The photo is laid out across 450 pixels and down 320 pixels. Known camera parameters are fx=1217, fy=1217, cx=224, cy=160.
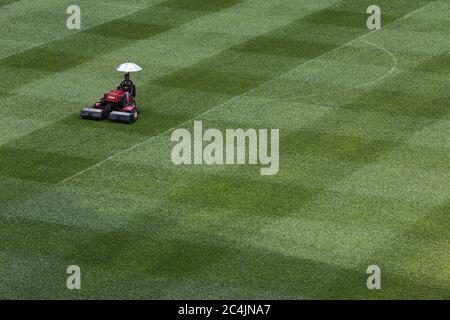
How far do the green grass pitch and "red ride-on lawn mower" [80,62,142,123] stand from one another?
0.39 meters

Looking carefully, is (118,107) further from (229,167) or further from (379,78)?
(379,78)

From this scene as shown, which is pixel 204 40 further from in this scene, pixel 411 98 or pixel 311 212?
pixel 311 212

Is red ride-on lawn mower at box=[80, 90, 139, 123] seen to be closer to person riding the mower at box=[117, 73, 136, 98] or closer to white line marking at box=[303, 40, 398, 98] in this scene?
person riding the mower at box=[117, 73, 136, 98]

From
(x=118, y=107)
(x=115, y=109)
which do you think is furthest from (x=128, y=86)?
(x=115, y=109)

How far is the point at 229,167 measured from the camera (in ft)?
118

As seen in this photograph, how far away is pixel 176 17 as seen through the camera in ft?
169

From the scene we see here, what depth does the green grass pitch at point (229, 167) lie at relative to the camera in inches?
1164

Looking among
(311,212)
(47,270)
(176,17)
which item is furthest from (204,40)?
(47,270)

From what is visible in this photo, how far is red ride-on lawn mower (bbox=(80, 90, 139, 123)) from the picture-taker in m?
39.4

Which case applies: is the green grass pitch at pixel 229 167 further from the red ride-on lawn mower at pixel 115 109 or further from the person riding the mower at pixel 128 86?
the person riding the mower at pixel 128 86

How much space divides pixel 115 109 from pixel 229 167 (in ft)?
18.5

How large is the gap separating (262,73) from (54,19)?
37.0 ft

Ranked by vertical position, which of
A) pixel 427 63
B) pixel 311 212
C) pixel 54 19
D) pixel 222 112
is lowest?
pixel 311 212

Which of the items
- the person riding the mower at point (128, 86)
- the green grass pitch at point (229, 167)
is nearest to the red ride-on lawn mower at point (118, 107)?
the person riding the mower at point (128, 86)
